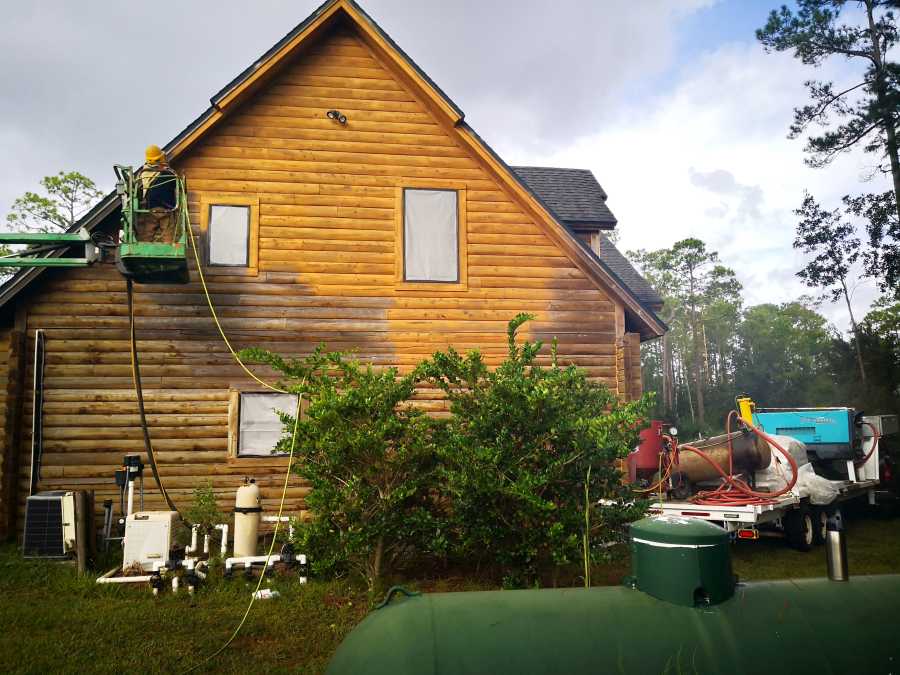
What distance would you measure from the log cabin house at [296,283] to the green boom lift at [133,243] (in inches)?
16.4

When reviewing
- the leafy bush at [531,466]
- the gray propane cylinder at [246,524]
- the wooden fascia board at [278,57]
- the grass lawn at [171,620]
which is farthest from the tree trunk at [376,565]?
the wooden fascia board at [278,57]

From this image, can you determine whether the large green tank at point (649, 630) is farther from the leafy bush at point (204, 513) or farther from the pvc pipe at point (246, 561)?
the leafy bush at point (204, 513)

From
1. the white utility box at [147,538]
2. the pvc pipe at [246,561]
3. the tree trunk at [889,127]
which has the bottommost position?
the pvc pipe at [246,561]

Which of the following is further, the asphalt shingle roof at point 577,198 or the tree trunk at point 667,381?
the tree trunk at point 667,381

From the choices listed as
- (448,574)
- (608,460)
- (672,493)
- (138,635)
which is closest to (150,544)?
(138,635)

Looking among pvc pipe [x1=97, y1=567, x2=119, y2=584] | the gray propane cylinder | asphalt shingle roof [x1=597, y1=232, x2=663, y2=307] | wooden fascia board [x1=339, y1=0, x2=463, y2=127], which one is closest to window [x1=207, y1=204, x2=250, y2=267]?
wooden fascia board [x1=339, y1=0, x2=463, y2=127]

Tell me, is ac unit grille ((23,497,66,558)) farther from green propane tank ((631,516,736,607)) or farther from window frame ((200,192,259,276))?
green propane tank ((631,516,736,607))

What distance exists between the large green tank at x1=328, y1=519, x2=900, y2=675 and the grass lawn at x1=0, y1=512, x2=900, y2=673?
3.19 metres

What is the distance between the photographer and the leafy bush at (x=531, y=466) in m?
7.30

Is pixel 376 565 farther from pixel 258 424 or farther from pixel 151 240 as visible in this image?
pixel 151 240

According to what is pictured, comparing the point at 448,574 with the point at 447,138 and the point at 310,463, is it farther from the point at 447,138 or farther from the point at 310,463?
the point at 447,138

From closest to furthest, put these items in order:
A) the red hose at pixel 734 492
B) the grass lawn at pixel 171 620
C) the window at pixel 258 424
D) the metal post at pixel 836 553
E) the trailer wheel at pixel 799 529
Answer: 1. the metal post at pixel 836 553
2. the grass lawn at pixel 171 620
3. the red hose at pixel 734 492
4. the trailer wheel at pixel 799 529
5. the window at pixel 258 424

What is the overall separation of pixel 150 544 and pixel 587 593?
751 centimetres

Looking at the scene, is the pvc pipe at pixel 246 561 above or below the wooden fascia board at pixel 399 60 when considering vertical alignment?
below
